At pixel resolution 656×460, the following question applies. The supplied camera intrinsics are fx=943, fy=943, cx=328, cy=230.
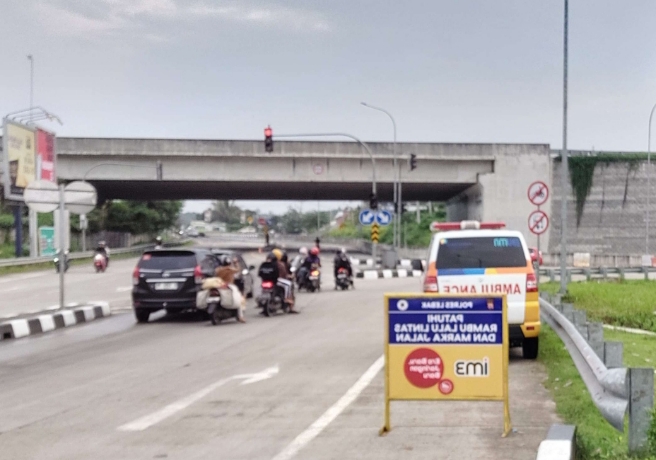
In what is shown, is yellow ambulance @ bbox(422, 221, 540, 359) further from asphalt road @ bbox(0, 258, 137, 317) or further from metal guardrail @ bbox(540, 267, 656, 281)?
metal guardrail @ bbox(540, 267, 656, 281)

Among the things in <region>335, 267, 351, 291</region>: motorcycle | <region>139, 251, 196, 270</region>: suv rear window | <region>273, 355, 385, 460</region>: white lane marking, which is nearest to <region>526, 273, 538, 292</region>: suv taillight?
<region>273, 355, 385, 460</region>: white lane marking

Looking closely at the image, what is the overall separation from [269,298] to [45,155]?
31.4m

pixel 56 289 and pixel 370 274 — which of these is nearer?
pixel 56 289

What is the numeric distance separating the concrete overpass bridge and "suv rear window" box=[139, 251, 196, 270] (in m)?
30.6

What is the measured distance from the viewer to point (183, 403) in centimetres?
1014

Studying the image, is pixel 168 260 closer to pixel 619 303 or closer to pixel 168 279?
pixel 168 279

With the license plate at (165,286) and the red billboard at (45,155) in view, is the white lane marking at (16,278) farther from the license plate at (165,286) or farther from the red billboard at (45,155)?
the license plate at (165,286)

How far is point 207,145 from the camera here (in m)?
51.9

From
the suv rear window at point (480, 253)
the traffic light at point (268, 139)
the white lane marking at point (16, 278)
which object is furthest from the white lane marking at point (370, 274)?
the suv rear window at point (480, 253)

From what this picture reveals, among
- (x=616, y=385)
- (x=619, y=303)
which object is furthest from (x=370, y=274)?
(x=616, y=385)

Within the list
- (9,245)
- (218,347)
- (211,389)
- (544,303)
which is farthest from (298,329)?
(9,245)

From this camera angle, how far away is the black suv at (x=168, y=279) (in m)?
21.0

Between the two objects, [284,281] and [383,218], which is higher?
[383,218]

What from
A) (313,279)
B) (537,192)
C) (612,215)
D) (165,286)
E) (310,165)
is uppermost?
(310,165)
